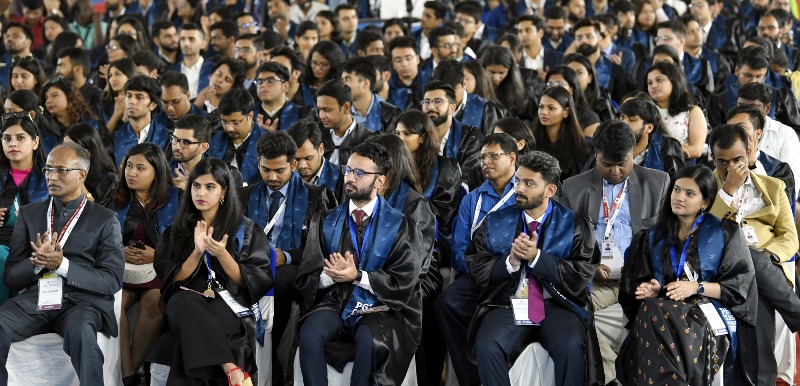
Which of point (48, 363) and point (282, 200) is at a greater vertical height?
Result: point (282, 200)

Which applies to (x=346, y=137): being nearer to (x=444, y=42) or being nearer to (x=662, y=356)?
(x=444, y=42)

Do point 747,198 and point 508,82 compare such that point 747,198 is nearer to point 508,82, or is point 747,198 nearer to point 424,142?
point 424,142

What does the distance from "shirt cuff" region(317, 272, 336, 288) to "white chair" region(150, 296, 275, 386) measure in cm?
39

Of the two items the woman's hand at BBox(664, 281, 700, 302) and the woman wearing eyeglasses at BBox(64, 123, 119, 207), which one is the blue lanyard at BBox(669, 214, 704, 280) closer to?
the woman's hand at BBox(664, 281, 700, 302)

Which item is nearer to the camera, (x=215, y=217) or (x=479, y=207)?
(x=215, y=217)

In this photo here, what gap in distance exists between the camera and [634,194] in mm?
5984

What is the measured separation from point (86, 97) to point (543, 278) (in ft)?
16.5

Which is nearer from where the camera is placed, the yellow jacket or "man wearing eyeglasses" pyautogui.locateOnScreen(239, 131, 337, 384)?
the yellow jacket

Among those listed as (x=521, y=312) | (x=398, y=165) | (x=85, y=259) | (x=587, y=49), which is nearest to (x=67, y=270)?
(x=85, y=259)

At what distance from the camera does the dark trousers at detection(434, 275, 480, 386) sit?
226 inches

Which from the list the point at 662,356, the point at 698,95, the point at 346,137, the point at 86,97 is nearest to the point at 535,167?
the point at 662,356

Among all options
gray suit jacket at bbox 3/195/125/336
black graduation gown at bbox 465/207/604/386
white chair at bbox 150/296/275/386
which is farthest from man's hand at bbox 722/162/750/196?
gray suit jacket at bbox 3/195/125/336

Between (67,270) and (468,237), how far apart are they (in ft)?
6.53

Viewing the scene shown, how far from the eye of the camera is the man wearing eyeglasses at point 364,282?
5262mm
